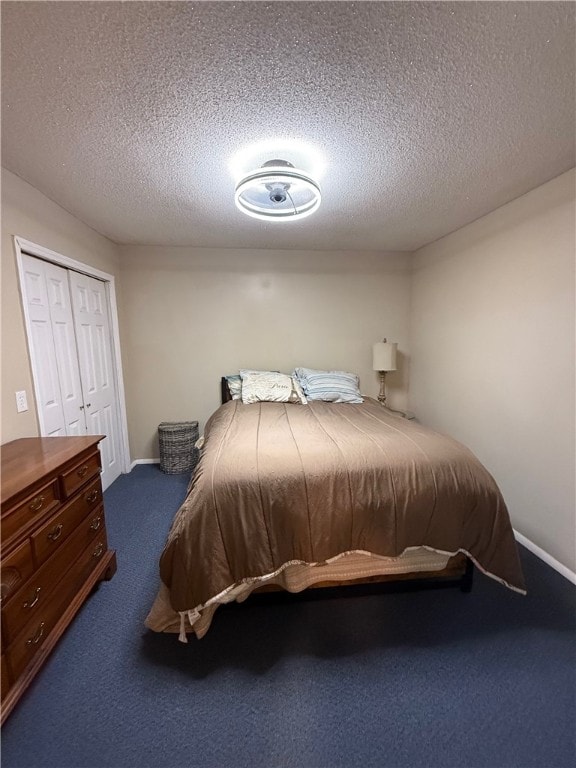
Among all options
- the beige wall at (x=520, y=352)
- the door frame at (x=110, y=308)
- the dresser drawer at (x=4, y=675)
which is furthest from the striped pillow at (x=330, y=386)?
the dresser drawer at (x=4, y=675)

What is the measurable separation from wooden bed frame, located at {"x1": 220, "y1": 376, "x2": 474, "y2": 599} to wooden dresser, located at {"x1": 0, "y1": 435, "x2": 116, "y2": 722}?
2.99ft

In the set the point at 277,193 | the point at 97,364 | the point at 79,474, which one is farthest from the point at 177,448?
the point at 277,193

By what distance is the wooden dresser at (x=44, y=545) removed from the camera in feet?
3.73

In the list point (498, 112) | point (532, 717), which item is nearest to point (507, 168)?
point (498, 112)

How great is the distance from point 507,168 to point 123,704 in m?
3.26

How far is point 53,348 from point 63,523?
1317mm

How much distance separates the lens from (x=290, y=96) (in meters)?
1.25

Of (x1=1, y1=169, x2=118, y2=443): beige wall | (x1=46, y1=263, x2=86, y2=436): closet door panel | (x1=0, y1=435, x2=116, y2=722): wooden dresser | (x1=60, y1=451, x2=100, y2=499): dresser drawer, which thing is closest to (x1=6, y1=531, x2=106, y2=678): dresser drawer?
(x1=0, y1=435, x2=116, y2=722): wooden dresser

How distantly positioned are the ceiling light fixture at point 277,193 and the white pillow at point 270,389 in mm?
1516

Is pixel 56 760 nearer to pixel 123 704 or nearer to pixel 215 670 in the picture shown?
pixel 123 704

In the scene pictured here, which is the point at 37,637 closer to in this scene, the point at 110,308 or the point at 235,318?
the point at 110,308

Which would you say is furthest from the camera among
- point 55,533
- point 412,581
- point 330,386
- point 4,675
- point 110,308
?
point 330,386

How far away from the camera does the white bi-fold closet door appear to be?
6.60 feet

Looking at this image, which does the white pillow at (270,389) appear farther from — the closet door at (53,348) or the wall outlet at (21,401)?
the wall outlet at (21,401)
